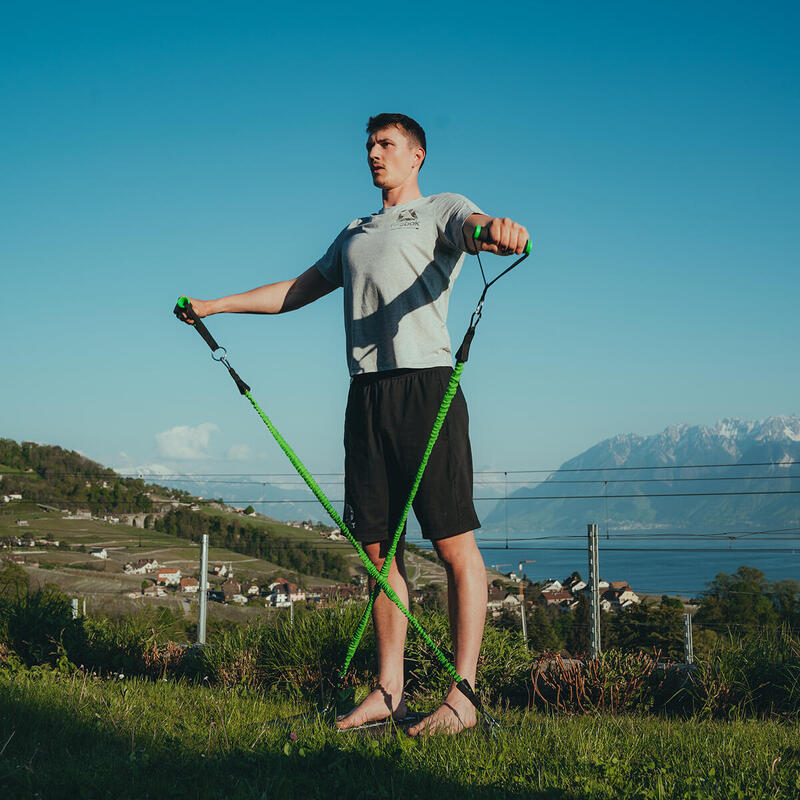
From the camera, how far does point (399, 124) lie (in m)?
2.77

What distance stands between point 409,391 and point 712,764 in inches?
54.5

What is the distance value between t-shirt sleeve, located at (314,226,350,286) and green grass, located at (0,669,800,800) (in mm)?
1631

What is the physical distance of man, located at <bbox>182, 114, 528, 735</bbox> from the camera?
8.18ft

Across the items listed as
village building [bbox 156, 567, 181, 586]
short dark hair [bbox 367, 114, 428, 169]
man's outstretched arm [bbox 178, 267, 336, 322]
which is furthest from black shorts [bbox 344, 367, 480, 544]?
village building [bbox 156, 567, 181, 586]

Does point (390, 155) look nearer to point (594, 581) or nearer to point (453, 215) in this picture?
point (453, 215)

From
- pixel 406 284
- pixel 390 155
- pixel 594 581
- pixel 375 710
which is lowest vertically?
pixel 594 581

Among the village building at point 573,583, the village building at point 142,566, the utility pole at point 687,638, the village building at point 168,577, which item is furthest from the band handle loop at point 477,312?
the village building at point 142,566

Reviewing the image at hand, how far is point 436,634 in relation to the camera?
360cm

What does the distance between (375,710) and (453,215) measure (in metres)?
1.69

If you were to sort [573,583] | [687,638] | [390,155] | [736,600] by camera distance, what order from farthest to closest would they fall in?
[736,600] < [573,583] < [687,638] < [390,155]

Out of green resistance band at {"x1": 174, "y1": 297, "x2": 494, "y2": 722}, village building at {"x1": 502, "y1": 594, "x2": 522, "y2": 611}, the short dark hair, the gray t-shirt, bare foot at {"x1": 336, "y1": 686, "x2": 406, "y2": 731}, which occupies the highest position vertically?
the short dark hair

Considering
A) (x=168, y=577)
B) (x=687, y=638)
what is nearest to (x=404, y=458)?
(x=687, y=638)

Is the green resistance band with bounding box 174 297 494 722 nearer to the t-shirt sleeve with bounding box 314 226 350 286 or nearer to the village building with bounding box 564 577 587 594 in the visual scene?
the t-shirt sleeve with bounding box 314 226 350 286

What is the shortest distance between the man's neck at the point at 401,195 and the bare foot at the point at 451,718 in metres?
1.74
